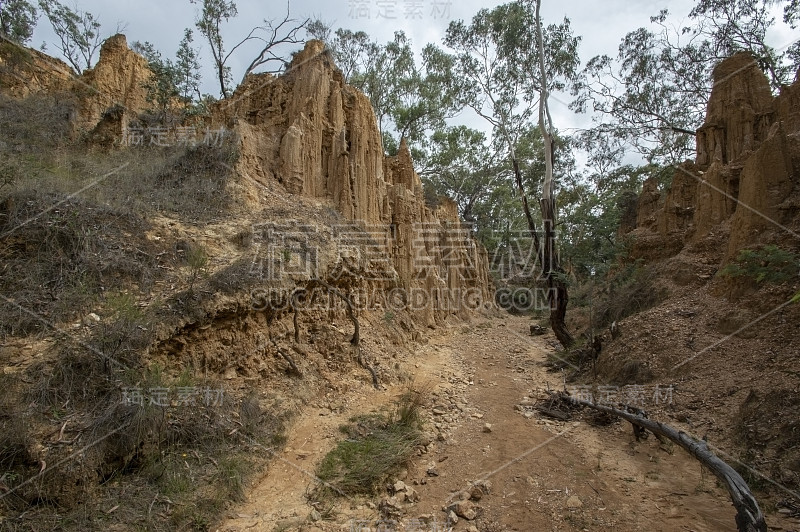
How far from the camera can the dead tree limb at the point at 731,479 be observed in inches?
126

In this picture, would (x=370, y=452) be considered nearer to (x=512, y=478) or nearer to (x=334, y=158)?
(x=512, y=478)

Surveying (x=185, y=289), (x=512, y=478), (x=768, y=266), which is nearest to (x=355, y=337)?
(x=185, y=289)

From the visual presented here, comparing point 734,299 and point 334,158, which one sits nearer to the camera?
point 734,299

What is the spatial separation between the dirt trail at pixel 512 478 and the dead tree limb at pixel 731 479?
497mm

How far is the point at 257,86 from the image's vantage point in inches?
561

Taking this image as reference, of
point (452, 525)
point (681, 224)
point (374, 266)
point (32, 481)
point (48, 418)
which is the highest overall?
point (681, 224)

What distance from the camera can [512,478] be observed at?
5082 millimetres

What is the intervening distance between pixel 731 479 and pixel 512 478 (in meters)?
2.36

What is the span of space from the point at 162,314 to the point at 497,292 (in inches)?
934

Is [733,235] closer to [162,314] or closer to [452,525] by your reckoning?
[452,525]

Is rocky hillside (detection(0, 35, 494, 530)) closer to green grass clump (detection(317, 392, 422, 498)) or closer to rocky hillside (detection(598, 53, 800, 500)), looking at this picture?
green grass clump (detection(317, 392, 422, 498))

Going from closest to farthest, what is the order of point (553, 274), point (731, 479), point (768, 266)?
point (731, 479), point (768, 266), point (553, 274)

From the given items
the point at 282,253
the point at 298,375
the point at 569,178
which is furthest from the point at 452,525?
the point at 569,178

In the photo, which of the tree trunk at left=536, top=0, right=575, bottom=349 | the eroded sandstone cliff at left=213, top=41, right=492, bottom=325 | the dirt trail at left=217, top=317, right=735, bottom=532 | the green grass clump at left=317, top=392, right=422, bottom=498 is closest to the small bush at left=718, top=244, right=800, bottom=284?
the dirt trail at left=217, top=317, right=735, bottom=532
